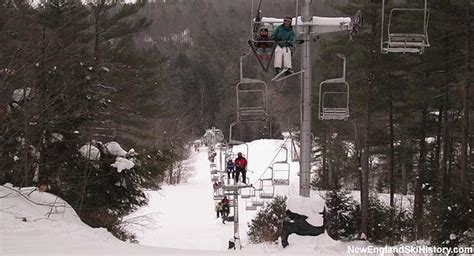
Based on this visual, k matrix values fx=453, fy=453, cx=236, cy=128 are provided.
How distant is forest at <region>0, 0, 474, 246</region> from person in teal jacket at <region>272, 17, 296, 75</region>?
1.68ft

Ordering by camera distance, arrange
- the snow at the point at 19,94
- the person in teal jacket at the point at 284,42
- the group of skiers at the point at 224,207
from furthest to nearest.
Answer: the group of skiers at the point at 224,207, the snow at the point at 19,94, the person in teal jacket at the point at 284,42

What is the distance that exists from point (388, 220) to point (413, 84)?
633 cm

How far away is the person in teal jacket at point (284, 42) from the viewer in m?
8.57

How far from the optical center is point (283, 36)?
870 centimetres

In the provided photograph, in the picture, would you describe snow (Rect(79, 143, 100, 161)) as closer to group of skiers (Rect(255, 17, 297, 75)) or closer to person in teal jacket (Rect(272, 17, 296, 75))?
group of skiers (Rect(255, 17, 297, 75))

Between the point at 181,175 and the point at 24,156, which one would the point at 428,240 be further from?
the point at 181,175

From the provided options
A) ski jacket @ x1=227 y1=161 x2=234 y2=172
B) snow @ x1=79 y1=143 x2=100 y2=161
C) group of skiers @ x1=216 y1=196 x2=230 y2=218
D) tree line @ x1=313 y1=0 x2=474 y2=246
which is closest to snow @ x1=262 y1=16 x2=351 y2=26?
snow @ x1=79 y1=143 x2=100 y2=161

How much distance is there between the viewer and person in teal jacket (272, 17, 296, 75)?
857 centimetres

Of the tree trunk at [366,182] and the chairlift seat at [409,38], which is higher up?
the chairlift seat at [409,38]

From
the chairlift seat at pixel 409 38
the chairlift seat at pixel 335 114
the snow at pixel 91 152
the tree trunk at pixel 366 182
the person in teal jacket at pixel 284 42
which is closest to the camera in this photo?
the chairlift seat at pixel 409 38

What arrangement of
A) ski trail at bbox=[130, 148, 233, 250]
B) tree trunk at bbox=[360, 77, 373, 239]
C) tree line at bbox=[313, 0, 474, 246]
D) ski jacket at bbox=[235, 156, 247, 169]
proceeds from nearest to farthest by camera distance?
tree line at bbox=[313, 0, 474, 246] → ski jacket at bbox=[235, 156, 247, 169] → tree trunk at bbox=[360, 77, 373, 239] → ski trail at bbox=[130, 148, 233, 250]

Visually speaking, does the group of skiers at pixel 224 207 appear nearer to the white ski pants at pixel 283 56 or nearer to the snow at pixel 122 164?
the snow at pixel 122 164

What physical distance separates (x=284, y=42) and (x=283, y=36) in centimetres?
12

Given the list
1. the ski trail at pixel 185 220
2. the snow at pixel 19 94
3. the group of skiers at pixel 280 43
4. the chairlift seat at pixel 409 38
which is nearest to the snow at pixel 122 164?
the snow at pixel 19 94
